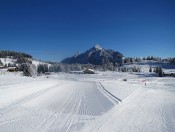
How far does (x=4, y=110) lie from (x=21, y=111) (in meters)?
0.91

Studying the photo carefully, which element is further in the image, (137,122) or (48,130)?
(137,122)

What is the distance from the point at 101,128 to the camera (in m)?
8.96

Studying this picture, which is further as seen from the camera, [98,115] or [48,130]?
[98,115]

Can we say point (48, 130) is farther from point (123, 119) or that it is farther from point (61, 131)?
point (123, 119)

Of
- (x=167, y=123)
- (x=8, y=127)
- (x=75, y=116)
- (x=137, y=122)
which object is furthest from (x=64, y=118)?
(x=167, y=123)

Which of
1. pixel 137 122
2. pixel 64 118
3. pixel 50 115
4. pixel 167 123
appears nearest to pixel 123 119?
pixel 137 122

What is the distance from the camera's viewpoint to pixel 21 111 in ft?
39.6

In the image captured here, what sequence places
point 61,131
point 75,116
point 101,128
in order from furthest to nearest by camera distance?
point 75,116 < point 101,128 < point 61,131

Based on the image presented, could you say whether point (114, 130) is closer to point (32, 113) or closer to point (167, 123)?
point (167, 123)

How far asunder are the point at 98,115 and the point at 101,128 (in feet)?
8.36

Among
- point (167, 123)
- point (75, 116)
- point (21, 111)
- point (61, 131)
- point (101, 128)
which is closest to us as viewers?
point (61, 131)

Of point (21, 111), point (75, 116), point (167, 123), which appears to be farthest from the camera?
point (21, 111)

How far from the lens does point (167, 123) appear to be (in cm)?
1016

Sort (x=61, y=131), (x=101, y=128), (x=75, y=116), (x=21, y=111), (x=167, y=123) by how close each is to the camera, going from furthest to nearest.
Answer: (x=21, y=111) → (x=75, y=116) → (x=167, y=123) → (x=101, y=128) → (x=61, y=131)
